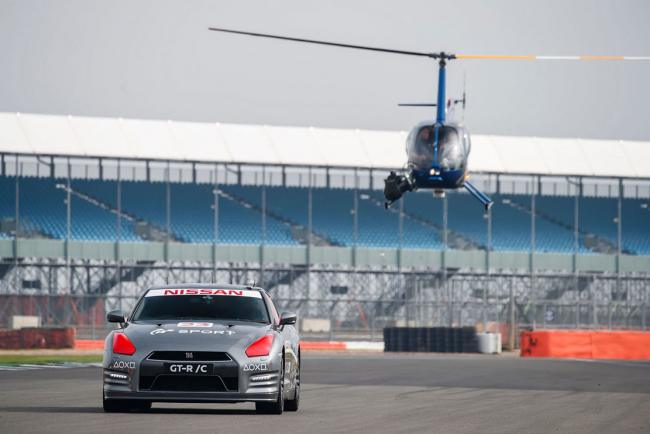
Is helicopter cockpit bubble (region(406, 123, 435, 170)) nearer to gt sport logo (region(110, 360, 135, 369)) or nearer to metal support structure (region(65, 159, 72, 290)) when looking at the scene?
gt sport logo (region(110, 360, 135, 369))

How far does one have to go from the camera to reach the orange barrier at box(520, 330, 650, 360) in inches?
1807

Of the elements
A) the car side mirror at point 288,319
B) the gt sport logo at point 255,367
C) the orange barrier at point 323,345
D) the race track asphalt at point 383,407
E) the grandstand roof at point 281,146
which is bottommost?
the orange barrier at point 323,345

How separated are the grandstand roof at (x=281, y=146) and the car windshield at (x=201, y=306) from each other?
49.0 m

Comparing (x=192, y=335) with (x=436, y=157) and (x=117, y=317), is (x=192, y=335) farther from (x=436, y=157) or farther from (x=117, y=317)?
(x=436, y=157)

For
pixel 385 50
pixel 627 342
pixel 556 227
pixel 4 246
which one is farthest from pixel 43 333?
pixel 556 227

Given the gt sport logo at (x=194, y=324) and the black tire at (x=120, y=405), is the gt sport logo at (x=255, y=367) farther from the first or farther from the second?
the black tire at (x=120, y=405)

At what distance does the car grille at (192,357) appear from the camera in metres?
14.1

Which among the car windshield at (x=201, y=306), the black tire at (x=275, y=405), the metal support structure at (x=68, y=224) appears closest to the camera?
the black tire at (x=275, y=405)

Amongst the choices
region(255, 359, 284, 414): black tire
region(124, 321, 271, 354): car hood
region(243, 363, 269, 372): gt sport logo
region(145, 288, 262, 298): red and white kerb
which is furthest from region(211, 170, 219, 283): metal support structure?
region(243, 363, 269, 372): gt sport logo

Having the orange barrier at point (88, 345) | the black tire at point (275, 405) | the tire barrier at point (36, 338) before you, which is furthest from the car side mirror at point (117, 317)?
the orange barrier at point (88, 345)

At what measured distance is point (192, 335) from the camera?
14.3m

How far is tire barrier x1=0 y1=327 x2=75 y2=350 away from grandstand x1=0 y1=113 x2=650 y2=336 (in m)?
9.44

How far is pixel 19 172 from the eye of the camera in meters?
64.5

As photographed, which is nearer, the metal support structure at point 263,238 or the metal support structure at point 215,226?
the metal support structure at point 215,226
